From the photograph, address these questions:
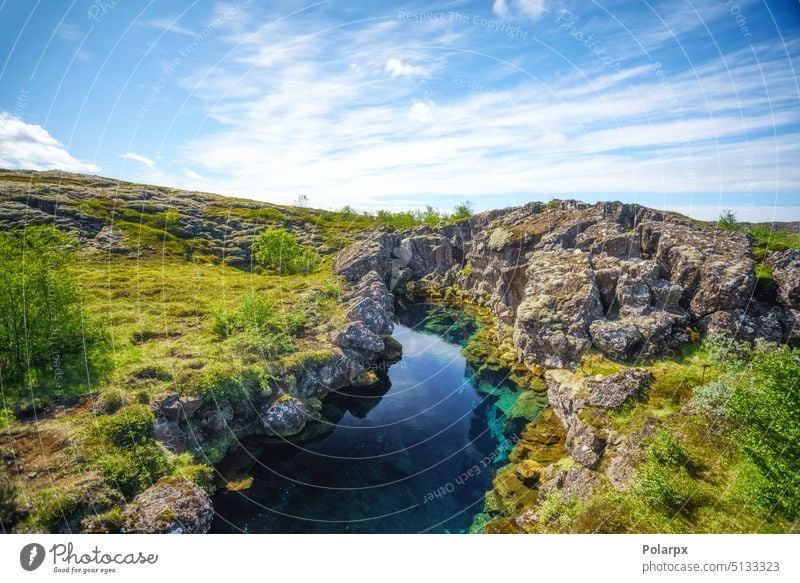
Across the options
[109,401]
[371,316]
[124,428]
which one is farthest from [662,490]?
[371,316]

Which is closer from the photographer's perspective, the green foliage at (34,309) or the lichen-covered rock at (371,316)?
the green foliage at (34,309)

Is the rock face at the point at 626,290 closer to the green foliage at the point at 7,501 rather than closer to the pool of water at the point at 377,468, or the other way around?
the pool of water at the point at 377,468

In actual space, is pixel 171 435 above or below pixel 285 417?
above

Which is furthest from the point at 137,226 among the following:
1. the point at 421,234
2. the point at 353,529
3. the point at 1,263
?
the point at 353,529

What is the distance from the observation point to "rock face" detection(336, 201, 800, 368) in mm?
32062

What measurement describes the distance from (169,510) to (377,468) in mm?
14144

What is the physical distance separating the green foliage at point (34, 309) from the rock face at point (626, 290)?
23.3 m

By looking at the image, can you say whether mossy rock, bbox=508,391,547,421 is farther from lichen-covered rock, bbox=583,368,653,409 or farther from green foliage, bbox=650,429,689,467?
green foliage, bbox=650,429,689,467

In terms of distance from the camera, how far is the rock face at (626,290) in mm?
32062

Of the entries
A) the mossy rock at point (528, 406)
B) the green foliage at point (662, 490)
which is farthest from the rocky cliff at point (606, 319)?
the green foliage at point (662, 490)

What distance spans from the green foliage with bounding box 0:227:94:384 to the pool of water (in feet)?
50.2

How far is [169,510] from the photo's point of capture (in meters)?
17.0

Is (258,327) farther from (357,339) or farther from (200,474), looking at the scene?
(200,474)
